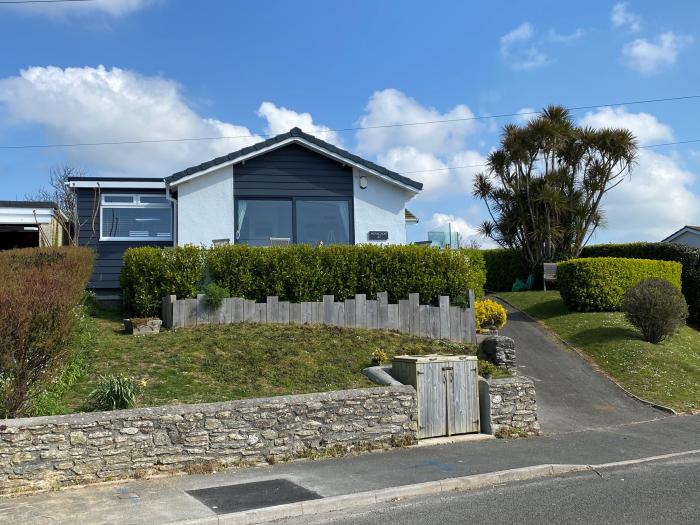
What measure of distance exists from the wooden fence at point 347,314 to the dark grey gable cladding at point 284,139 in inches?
169

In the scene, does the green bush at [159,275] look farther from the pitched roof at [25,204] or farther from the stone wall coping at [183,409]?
the stone wall coping at [183,409]

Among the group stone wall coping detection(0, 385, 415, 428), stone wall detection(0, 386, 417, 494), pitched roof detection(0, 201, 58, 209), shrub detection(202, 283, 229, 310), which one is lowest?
stone wall detection(0, 386, 417, 494)

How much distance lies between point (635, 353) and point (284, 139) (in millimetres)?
10691

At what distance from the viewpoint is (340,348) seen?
44.5ft

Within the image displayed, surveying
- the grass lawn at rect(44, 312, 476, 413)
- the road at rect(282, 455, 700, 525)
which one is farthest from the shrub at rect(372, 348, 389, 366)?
the road at rect(282, 455, 700, 525)

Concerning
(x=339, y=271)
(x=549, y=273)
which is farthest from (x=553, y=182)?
(x=339, y=271)

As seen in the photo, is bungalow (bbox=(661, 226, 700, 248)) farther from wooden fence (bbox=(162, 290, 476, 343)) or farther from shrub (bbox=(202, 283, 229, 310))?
shrub (bbox=(202, 283, 229, 310))

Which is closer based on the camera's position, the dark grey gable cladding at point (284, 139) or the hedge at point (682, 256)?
the dark grey gable cladding at point (284, 139)

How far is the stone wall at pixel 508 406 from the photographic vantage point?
37.6 ft

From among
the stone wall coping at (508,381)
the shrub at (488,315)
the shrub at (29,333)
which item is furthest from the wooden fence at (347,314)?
the shrub at (29,333)

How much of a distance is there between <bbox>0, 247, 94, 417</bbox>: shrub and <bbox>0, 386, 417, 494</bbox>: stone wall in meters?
0.48

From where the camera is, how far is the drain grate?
7277 mm

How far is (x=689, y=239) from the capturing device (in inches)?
1248

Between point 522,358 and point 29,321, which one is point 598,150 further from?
point 29,321
